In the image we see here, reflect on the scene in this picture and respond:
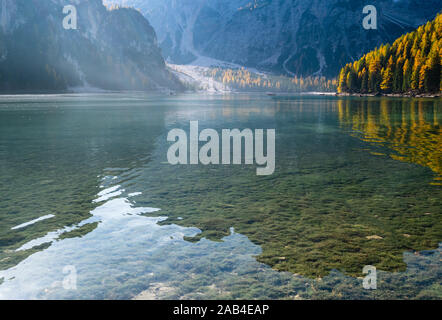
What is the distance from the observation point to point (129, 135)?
115 ft

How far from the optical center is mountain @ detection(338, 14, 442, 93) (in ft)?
371

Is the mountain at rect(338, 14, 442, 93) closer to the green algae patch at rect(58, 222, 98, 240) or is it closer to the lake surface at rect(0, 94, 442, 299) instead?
the lake surface at rect(0, 94, 442, 299)

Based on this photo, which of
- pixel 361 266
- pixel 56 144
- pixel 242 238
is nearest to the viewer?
pixel 361 266

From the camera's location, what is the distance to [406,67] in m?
127

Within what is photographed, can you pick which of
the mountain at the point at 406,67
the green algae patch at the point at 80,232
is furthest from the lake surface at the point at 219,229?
the mountain at the point at 406,67

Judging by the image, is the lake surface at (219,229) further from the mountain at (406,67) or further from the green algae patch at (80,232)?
the mountain at (406,67)

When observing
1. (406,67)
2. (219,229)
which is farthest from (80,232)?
(406,67)

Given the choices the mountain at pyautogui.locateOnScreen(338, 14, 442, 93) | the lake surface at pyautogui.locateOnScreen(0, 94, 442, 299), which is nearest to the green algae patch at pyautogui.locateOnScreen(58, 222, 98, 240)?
the lake surface at pyautogui.locateOnScreen(0, 94, 442, 299)

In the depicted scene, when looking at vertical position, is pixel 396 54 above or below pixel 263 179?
above

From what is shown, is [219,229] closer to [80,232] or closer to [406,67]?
[80,232]
